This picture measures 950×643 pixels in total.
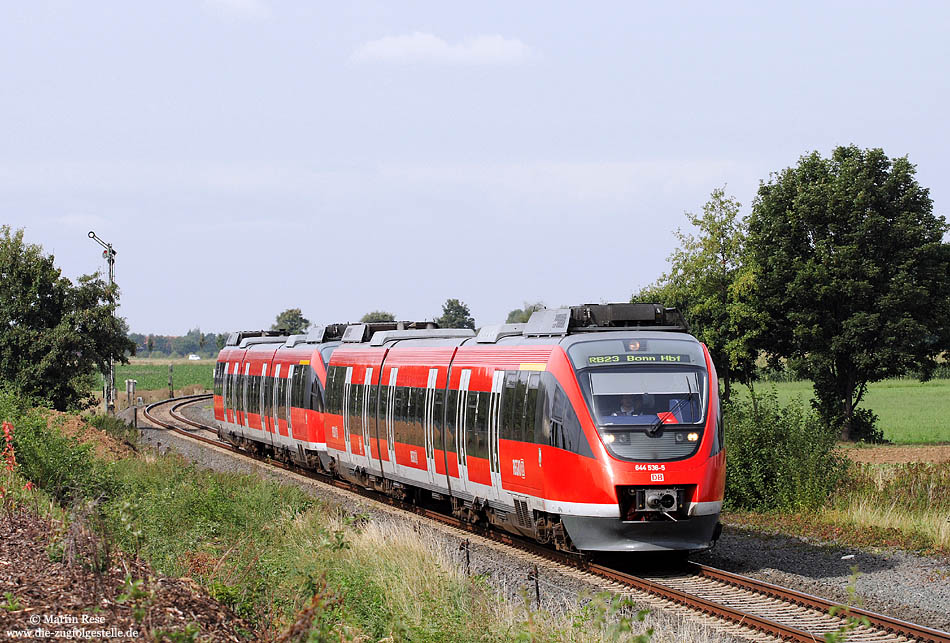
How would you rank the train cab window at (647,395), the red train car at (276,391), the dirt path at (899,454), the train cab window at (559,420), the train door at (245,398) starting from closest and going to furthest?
the train cab window at (647,395) → the train cab window at (559,420) → the red train car at (276,391) → the dirt path at (899,454) → the train door at (245,398)

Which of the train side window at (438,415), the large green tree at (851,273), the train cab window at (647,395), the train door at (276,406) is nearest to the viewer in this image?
the train cab window at (647,395)

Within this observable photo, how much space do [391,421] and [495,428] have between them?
18.2 ft

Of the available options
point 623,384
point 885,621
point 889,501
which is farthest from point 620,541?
point 889,501

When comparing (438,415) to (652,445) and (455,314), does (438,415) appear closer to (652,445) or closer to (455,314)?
(652,445)

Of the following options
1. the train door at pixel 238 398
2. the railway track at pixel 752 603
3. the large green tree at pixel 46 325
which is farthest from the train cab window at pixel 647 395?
the large green tree at pixel 46 325

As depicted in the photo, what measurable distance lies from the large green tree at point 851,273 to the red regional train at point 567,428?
23084mm

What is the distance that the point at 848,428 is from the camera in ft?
146

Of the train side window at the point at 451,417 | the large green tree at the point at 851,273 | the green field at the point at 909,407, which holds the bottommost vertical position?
the green field at the point at 909,407

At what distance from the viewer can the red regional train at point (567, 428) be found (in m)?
13.5

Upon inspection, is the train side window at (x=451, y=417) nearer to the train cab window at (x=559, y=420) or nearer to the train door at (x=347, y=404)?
the train cab window at (x=559, y=420)

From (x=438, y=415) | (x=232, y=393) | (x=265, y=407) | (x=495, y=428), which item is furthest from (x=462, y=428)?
(x=232, y=393)

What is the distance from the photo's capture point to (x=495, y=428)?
54.0 feet

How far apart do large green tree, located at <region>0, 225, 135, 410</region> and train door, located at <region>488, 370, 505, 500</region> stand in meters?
28.2

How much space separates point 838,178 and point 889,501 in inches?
1012
